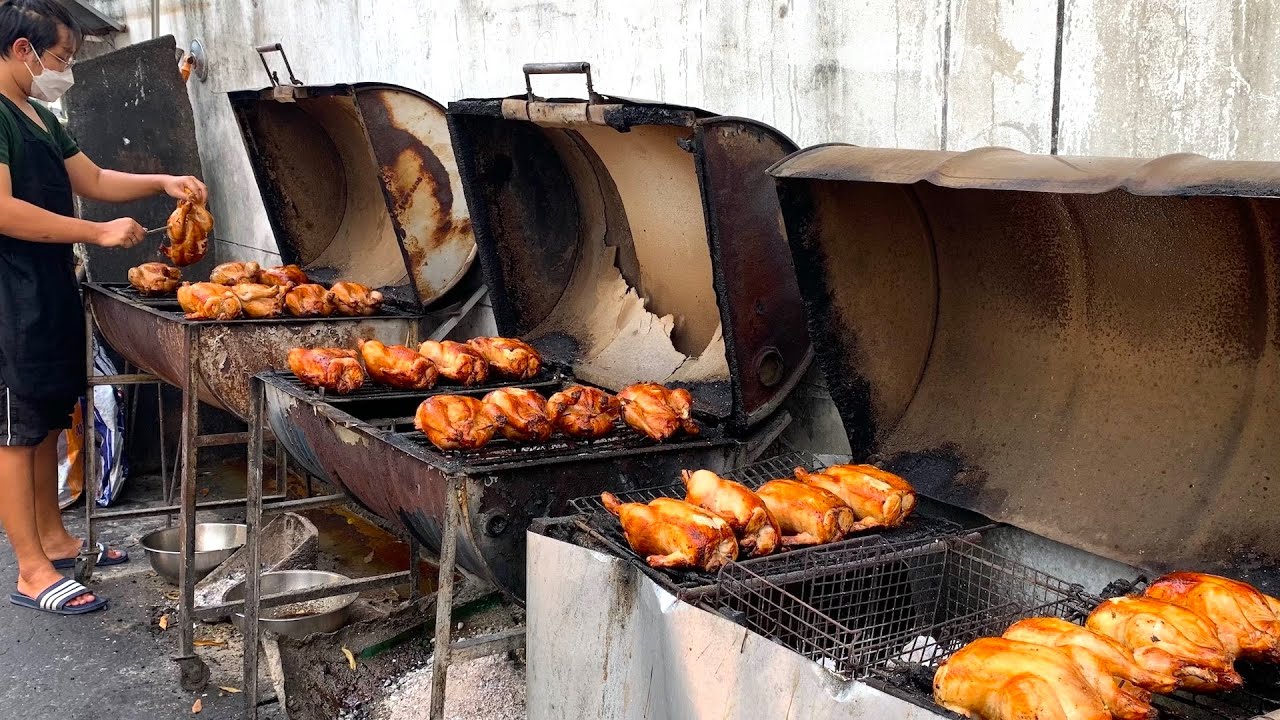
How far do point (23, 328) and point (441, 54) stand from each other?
2896mm

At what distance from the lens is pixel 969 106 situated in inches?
139

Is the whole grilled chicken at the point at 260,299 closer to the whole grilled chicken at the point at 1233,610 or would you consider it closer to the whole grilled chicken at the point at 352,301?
the whole grilled chicken at the point at 352,301

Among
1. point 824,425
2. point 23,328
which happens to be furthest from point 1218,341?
point 23,328

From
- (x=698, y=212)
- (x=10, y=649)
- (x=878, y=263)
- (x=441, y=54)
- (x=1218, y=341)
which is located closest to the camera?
(x=1218, y=341)

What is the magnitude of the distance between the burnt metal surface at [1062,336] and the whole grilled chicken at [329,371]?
6.53ft

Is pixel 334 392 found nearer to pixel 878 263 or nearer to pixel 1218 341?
pixel 878 263

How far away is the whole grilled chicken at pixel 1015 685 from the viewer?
78.8 inches

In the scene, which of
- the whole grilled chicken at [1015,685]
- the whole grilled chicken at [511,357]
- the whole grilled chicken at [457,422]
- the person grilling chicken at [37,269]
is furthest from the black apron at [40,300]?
the whole grilled chicken at [1015,685]

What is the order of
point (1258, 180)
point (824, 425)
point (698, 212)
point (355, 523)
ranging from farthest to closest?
point (355, 523), point (698, 212), point (824, 425), point (1258, 180)

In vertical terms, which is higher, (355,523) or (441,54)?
(441,54)

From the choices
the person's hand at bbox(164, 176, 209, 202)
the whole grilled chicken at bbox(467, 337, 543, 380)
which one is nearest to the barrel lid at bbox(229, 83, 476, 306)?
the person's hand at bbox(164, 176, 209, 202)

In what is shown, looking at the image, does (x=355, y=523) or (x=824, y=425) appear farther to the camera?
(x=355, y=523)

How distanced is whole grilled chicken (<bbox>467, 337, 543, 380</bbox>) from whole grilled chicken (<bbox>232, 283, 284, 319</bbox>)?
1.41 metres

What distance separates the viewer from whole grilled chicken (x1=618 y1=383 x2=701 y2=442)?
3674 mm
